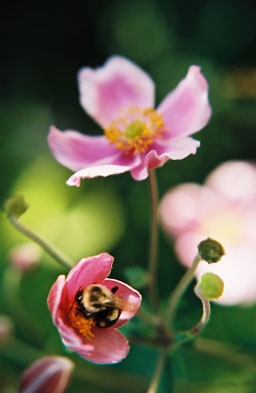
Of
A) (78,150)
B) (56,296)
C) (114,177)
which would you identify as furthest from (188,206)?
(56,296)

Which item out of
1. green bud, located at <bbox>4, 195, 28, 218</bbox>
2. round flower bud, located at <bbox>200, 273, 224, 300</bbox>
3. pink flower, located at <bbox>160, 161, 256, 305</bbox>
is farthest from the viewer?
pink flower, located at <bbox>160, 161, 256, 305</bbox>

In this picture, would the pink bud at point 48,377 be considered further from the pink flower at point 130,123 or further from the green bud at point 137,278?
the pink flower at point 130,123

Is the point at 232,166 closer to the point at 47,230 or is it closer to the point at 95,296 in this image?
the point at 47,230

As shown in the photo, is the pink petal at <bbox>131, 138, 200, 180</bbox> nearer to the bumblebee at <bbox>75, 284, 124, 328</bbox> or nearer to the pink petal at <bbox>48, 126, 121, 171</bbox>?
the pink petal at <bbox>48, 126, 121, 171</bbox>

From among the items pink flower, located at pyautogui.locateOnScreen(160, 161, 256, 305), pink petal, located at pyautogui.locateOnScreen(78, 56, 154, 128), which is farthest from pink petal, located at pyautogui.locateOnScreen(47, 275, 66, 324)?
pink flower, located at pyautogui.locateOnScreen(160, 161, 256, 305)

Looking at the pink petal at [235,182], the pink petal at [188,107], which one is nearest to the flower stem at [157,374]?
the pink petal at [188,107]

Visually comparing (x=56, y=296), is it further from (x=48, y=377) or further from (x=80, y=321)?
(x=48, y=377)

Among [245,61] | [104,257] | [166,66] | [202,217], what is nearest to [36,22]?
[166,66]
